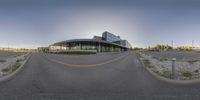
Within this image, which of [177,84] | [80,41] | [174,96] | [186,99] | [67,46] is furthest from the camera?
[67,46]

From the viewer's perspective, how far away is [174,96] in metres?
6.11

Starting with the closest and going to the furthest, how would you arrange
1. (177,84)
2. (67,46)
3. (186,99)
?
(186,99) < (177,84) < (67,46)

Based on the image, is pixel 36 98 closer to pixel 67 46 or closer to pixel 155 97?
pixel 155 97

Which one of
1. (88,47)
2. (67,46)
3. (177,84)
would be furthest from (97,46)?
(177,84)

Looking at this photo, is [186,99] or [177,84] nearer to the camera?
[186,99]

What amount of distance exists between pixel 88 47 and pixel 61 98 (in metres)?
76.0

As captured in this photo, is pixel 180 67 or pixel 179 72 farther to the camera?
pixel 180 67

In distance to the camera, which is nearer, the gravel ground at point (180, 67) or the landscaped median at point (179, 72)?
the landscaped median at point (179, 72)

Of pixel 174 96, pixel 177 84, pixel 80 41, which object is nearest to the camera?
pixel 174 96

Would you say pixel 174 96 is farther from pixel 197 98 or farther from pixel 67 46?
pixel 67 46

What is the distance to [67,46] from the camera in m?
89.1

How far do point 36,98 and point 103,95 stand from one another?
6.30 ft

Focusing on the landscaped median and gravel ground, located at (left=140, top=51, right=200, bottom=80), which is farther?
gravel ground, located at (left=140, top=51, right=200, bottom=80)

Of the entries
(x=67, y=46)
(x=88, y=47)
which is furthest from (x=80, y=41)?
(x=67, y=46)
